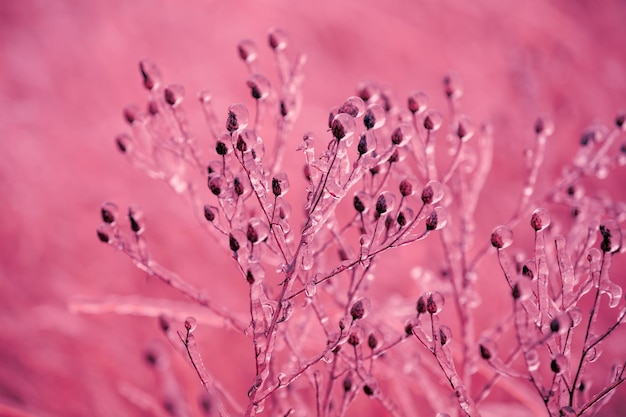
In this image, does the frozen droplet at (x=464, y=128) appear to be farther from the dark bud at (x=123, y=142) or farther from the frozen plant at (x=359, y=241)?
the dark bud at (x=123, y=142)

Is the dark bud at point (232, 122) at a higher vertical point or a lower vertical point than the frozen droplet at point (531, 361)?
higher

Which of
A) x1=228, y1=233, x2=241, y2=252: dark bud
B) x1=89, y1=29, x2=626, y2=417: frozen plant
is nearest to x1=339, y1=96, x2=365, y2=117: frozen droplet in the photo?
x1=89, y1=29, x2=626, y2=417: frozen plant

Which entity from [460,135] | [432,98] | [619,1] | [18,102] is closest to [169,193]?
[18,102]

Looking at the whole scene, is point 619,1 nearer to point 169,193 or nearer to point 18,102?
point 169,193

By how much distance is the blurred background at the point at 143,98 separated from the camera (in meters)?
1.03

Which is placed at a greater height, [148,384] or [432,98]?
[432,98]

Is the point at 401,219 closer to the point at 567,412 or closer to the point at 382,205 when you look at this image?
the point at 382,205

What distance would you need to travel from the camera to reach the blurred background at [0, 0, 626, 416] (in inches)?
40.7

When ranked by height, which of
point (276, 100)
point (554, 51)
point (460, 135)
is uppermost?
point (554, 51)

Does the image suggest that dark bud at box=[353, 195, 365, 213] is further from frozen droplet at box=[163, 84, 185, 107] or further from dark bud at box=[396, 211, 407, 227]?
frozen droplet at box=[163, 84, 185, 107]

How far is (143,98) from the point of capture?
4.23 feet

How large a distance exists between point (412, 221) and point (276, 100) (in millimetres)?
202

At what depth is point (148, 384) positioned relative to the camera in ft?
3.25

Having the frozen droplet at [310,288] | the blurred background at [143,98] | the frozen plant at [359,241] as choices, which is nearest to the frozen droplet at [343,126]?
the frozen plant at [359,241]
